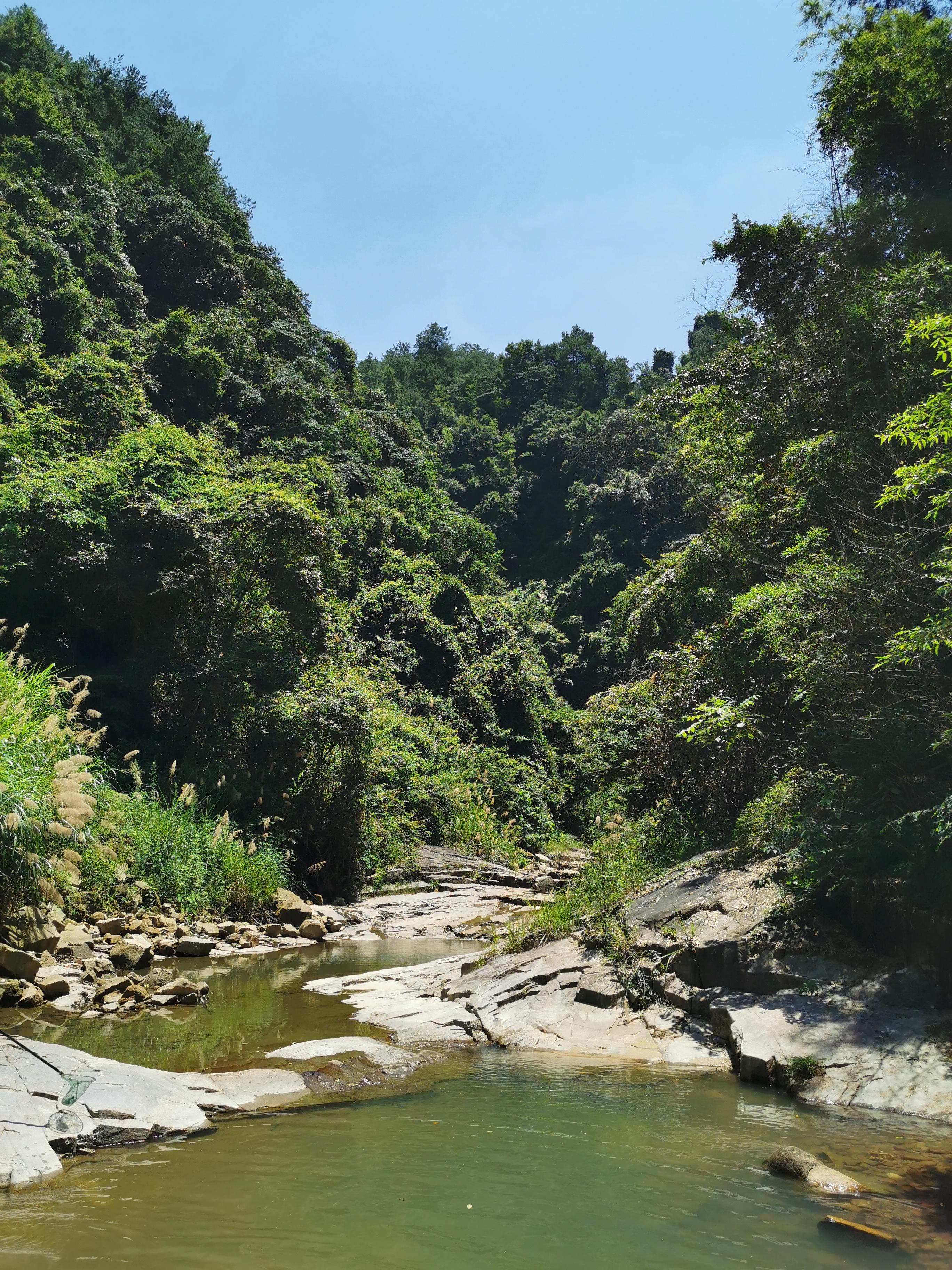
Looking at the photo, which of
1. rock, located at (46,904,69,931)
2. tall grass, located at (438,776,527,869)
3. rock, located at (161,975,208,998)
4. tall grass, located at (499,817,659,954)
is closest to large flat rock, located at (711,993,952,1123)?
tall grass, located at (499,817,659,954)

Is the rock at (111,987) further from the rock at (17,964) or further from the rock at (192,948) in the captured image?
the rock at (192,948)

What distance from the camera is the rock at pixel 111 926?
9742mm

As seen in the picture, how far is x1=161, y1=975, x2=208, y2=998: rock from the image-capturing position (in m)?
8.16

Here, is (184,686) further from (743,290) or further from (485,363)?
(485,363)

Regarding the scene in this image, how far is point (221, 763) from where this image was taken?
1603 centimetres

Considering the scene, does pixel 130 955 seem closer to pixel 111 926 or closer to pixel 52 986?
pixel 111 926

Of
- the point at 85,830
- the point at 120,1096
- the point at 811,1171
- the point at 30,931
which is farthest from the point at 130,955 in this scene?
the point at 811,1171

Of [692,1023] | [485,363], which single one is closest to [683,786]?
[692,1023]

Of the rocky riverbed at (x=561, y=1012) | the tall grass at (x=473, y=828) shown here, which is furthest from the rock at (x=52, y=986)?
the tall grass at (x=473, y=828)

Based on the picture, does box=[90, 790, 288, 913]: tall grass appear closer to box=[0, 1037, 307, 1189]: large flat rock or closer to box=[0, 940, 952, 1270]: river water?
box=[0, 1037, 307, 1189]: large flat rock

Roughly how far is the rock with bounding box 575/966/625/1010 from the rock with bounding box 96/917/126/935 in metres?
5.47

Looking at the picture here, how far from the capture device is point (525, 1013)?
7547mm

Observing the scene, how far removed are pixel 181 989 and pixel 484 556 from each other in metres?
31.2

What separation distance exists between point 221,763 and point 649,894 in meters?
9.63
